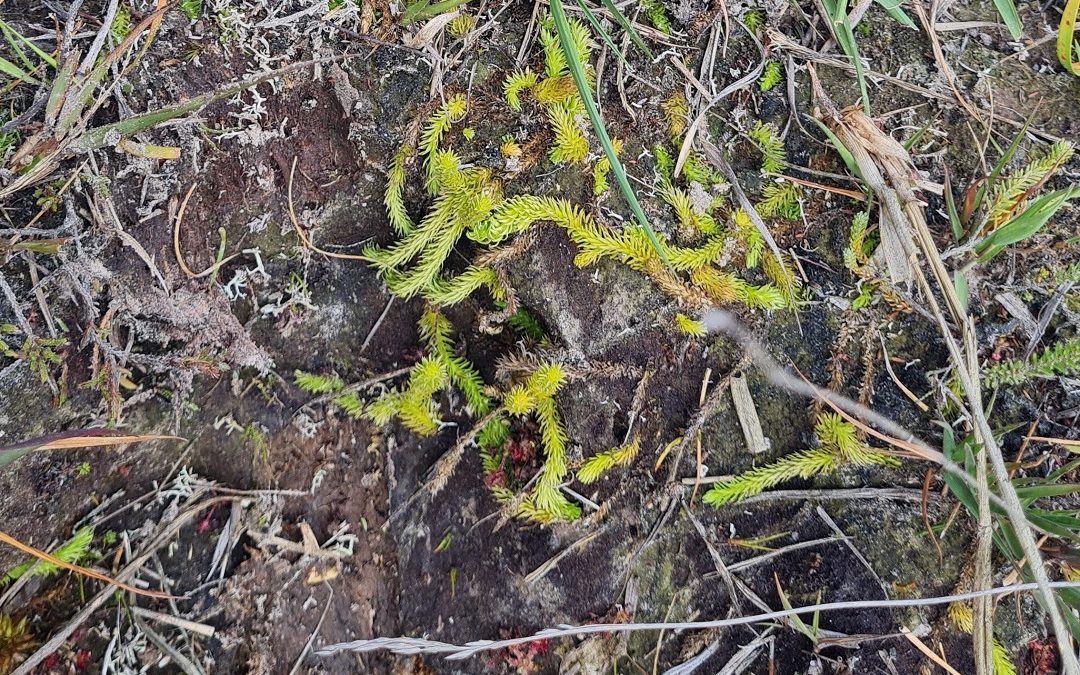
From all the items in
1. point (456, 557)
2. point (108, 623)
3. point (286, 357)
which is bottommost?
point (456, 557)

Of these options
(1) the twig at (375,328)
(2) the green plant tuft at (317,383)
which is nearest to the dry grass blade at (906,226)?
(1) the twig at (375,328)

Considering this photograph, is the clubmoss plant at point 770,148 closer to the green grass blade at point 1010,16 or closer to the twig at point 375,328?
the green grass blade at point 1010,16

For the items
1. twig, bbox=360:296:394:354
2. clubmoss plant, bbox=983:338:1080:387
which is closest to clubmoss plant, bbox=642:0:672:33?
twig, bbox=360:296:394:354

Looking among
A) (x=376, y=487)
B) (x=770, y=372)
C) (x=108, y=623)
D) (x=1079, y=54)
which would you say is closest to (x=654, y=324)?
(x=770, y=372)

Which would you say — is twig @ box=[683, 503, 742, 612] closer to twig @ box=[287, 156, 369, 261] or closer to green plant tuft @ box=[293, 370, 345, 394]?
green plant tuft @ box=[293, 370, 345, 394]

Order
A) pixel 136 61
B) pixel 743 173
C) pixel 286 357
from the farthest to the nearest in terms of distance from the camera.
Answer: pixel 286 357 < pixel 743 173 < pixel 136 61

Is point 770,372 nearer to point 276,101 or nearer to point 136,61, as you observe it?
point 276,101
